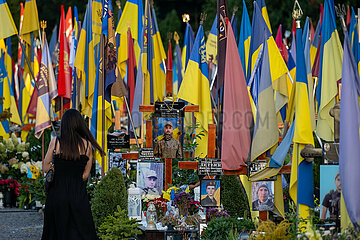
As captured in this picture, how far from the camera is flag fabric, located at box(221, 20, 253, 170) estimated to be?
9.88 metres

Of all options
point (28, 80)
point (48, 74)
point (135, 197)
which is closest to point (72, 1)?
point (28, 80)

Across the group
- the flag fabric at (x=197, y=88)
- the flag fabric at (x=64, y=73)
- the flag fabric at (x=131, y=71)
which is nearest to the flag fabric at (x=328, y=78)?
the flag fabric at (x=197, y=88)

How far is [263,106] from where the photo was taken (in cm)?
953

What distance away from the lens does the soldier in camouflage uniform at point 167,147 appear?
12.0m

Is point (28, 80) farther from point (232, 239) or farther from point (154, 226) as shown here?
point (232, 239)

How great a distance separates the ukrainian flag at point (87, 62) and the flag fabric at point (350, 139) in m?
7.72

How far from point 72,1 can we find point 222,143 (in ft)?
94.1

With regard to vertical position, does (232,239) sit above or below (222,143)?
below

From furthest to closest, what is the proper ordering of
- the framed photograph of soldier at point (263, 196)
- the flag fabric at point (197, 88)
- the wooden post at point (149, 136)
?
the flag fabric at point (197, 88) < the wooden post at point (149, 136) < the framed photograph of soldier at point (263, 196)

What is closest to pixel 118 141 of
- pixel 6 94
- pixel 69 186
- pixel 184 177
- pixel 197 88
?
pixel 184 177

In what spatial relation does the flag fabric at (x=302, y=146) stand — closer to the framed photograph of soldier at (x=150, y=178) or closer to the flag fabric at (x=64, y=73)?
the framed photograph of soldier at (x=150, y=178)

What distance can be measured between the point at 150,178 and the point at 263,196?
9.79 ft

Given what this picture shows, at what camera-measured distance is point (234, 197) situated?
10.0 metres

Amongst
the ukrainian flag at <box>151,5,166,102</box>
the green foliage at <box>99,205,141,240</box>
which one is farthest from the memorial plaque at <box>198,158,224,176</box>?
the ukrainian flag at <box>151,5,166,102</box>
